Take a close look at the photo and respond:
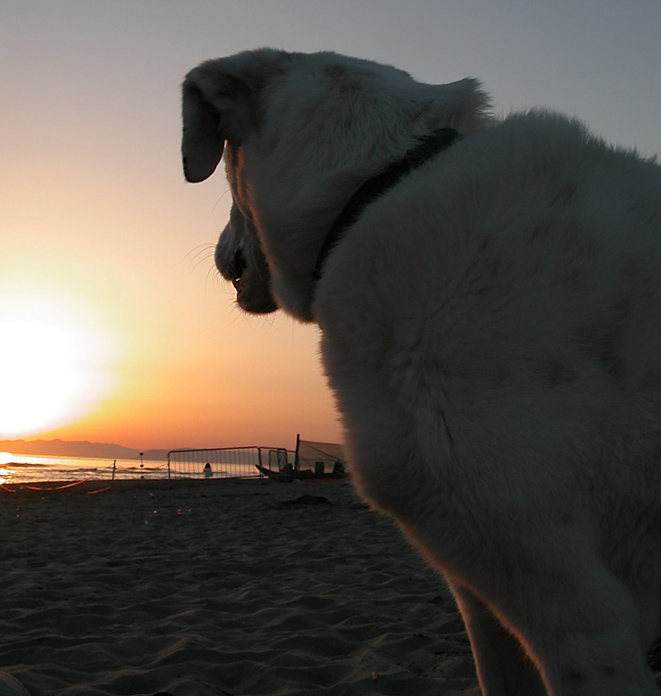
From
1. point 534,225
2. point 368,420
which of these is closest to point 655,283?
point 534,225

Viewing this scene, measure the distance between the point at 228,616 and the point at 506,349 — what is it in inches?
133

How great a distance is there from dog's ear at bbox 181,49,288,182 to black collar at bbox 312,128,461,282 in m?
0.51

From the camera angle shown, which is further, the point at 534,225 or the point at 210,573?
the point at 210,573

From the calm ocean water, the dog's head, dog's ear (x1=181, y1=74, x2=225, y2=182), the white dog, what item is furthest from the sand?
the calm ocean water

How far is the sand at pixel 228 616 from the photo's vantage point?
2861 mm

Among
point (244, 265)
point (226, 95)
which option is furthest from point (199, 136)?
point (244, 265)

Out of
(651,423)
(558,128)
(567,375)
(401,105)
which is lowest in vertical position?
(651,423)

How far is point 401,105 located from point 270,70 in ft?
1.46

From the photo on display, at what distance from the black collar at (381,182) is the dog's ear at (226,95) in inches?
20.2

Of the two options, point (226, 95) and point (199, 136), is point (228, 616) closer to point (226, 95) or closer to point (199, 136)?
point (199, 136)

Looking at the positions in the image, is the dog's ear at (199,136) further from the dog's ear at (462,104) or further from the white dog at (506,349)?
the dog's ear at (462,104)

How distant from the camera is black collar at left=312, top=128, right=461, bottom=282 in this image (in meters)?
1.58

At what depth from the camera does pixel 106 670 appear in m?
3.00

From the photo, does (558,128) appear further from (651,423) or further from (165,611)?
(165,611)
